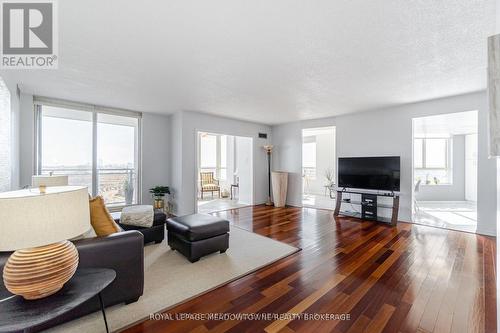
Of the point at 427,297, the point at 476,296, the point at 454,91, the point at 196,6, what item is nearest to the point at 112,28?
the point at 196,6

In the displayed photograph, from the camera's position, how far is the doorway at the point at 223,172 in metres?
6.83

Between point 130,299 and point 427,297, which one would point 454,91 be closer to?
point 427,297

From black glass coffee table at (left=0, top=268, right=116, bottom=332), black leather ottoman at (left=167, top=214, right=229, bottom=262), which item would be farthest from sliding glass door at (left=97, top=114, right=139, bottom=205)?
black glass coffee table at (left=0, top=268, right=116, bottom=332)

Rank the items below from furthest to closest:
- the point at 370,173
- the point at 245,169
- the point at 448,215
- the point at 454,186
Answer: the point at 454,186
the point at 245,169
the point at 448,215
the point at 370,173

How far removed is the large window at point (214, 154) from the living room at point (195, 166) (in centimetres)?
344

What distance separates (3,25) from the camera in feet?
6.38

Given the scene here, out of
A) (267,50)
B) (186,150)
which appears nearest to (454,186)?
(267,50)

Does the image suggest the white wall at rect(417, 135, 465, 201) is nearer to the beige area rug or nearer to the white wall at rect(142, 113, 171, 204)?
the beige area rug

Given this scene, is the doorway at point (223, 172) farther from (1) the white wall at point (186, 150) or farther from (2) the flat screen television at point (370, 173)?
(2) the flat screen television at point (370, 173)

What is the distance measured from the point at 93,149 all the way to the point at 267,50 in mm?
4506

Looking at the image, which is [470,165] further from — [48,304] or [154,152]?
[48,304]

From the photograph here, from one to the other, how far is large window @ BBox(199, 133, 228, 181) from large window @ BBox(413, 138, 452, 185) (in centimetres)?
724

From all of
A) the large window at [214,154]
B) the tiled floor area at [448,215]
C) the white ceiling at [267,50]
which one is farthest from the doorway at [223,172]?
the tiled floor area at [448,215]

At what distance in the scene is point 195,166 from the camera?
17.9 feet
